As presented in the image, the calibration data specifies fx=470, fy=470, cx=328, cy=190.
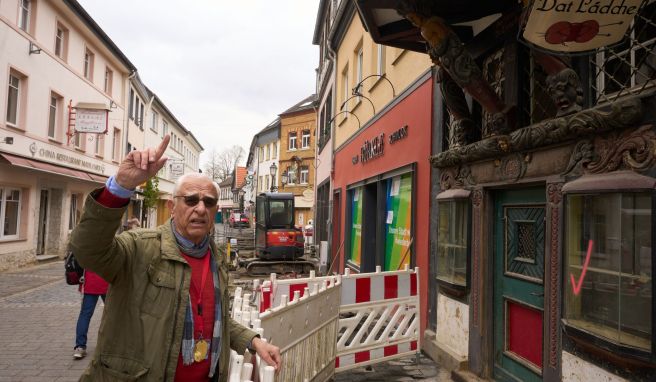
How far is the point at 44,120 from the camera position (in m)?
15.8

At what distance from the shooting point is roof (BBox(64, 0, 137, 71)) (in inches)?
665

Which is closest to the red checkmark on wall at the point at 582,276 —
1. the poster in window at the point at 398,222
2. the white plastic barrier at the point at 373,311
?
the white plastic barrier at the point at 373,311

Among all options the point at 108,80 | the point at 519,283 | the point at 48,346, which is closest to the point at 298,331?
the point at 519,283

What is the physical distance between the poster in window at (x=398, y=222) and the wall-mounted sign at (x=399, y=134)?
27.3 inches

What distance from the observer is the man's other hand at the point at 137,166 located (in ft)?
6.02

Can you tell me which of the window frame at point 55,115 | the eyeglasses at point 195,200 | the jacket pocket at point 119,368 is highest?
the window frame at point 55,115

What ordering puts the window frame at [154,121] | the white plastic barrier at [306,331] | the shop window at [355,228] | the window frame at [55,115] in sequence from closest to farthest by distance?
1. the white plastic barrier at [306,331]
2. the shop window at [355,228]
3. the window frame at [55,115]
4. the window frame at [154,121]

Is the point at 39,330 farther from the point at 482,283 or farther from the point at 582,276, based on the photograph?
the point at 582,276

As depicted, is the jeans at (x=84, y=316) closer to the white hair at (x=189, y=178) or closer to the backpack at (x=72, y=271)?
the backpack at (x=72, y=271)

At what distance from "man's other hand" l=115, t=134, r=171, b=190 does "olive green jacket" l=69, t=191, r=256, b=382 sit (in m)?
0.12

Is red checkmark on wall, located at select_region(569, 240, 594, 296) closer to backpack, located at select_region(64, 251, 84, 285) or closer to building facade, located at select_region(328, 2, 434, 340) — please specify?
building facade, located at select_region(328, 2, 434, 340)

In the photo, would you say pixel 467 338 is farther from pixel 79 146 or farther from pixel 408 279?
pixel 79 146

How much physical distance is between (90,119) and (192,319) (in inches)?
705

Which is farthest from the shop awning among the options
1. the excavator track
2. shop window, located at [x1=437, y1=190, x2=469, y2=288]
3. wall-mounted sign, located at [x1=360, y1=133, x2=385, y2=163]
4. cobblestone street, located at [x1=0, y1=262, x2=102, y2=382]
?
shop window, located at [x1=437, y1=190, x2=469, y2=288]
